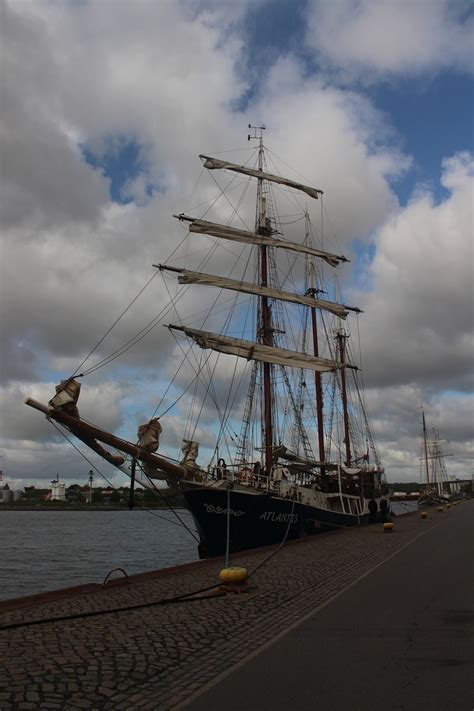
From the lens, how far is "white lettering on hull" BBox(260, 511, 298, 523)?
2606cm

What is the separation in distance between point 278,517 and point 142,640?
759 inches

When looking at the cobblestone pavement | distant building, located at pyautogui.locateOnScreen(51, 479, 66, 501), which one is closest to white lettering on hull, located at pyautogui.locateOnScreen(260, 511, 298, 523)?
the cobblestone pavement

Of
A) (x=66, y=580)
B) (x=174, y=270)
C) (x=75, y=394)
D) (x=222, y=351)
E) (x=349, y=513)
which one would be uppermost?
(x=174, y=270)

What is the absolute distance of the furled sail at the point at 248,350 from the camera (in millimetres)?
31875

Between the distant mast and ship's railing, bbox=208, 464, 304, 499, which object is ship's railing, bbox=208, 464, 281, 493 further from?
the distant mast

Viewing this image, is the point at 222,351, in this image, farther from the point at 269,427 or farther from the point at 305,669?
the point at 305,669

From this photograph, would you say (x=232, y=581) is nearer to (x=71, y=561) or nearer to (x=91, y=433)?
(x=91, y=433)

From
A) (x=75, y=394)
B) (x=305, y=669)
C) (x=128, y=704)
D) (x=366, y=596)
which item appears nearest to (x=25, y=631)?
(x=128, y=704)

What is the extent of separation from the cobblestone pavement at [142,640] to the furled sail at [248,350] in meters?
18.2

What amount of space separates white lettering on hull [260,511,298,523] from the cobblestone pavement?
36.8 ft

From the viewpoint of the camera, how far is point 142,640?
26.4 ft

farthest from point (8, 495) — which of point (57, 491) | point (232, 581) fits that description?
point (232, 581)

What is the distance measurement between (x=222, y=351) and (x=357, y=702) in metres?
27.4

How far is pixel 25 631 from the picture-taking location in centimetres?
840
